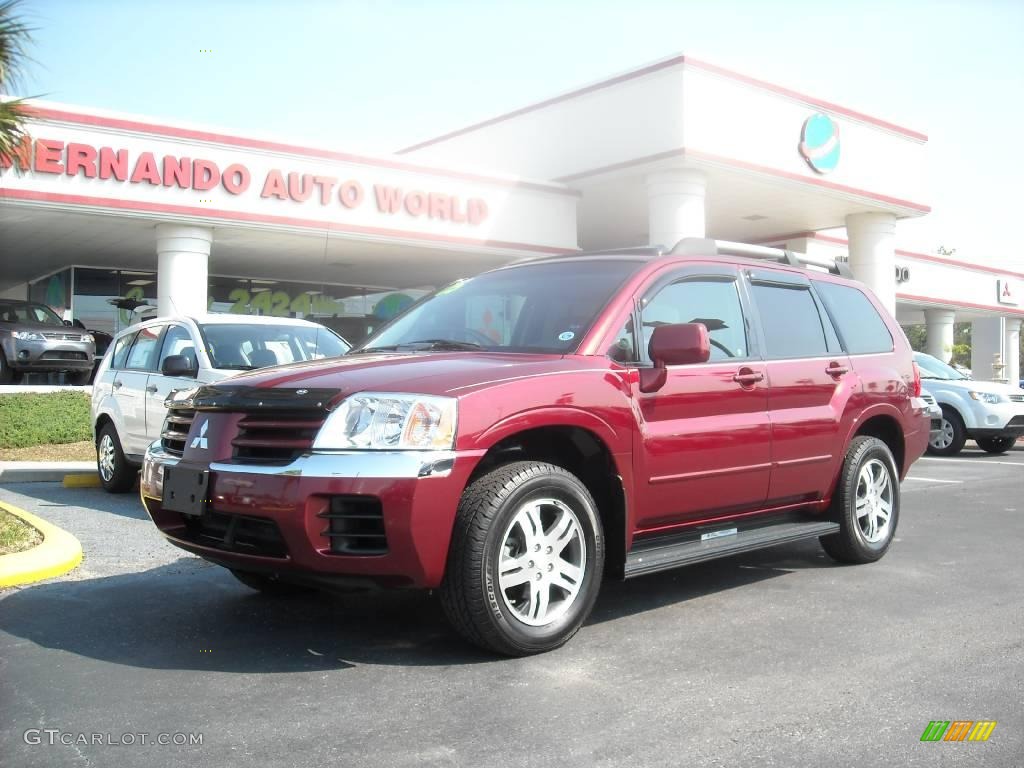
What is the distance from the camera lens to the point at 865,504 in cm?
618

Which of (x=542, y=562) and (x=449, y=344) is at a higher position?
(x=449, y=344)

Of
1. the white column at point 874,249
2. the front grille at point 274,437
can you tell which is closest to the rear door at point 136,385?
the front grille at point 274,437

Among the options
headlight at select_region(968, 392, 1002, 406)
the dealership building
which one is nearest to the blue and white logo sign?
the dealership building

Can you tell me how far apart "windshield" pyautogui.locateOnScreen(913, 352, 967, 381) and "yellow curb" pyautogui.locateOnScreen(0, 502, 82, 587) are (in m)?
13.0

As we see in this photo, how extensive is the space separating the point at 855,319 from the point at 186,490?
14.4ft

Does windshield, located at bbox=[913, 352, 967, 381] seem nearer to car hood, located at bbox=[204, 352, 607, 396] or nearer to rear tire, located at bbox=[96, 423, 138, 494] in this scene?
rear tire, located at bbox=[96, 423, 138, 494]

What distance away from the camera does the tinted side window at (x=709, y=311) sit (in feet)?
16.7

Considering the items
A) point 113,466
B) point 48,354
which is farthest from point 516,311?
point 48,354

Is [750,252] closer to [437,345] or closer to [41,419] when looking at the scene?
[437,345]

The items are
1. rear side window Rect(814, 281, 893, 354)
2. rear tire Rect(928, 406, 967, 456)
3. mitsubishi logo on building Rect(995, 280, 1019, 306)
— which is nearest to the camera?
rear side window Rect(814, 281, 893, 354)

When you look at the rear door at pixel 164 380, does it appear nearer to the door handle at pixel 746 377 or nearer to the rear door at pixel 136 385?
the rear door at pixel 136 385

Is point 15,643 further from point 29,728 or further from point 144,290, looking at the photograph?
point 144,290

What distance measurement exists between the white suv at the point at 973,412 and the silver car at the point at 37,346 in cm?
1392

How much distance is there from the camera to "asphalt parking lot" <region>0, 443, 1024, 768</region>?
3137 millimetres
